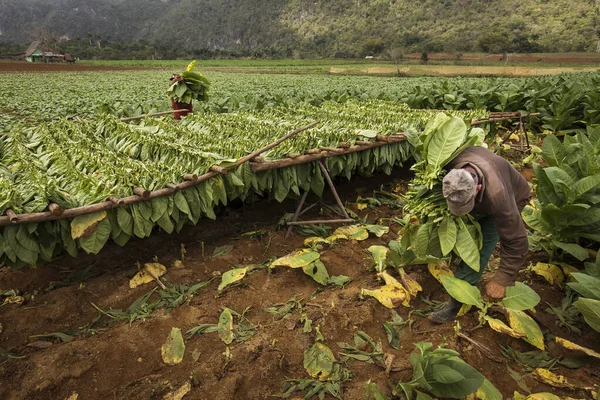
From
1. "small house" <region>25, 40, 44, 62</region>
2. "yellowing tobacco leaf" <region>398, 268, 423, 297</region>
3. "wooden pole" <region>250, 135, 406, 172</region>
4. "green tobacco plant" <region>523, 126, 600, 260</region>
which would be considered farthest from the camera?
"small house" <region>25, 40, 44, 62</region>

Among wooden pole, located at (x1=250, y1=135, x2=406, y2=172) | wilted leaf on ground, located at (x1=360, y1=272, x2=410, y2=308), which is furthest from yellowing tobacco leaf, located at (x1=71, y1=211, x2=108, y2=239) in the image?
wilted leaf on ground, located at (x1=360, y1=272, x2=410, y2=308)

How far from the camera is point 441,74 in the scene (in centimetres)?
3484

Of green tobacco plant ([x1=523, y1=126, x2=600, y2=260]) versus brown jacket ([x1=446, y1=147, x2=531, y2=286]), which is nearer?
brown jacket ([x1=446, y1=147, x2=531, y2=286])

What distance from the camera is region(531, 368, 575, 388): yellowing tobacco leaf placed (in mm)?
2363

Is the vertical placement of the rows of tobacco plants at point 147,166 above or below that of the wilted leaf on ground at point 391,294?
above

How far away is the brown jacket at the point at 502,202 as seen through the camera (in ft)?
7.57

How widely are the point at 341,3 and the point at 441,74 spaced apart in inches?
3448

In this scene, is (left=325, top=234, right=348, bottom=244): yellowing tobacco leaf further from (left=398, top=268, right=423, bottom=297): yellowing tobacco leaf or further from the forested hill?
the forested hill

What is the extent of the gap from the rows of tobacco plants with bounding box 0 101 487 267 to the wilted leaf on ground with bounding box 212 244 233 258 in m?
0.51

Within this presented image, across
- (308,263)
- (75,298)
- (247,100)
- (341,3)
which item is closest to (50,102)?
(247,100)

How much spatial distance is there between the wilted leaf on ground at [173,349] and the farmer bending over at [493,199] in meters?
2.24

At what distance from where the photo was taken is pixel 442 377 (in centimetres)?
208

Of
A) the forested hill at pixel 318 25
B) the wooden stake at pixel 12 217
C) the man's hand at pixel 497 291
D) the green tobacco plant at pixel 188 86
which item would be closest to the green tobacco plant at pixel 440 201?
the man's hand at pixel 497 291

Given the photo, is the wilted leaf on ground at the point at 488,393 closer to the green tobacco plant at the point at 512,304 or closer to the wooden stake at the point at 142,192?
the green tobacco plant at the point at 512,304
